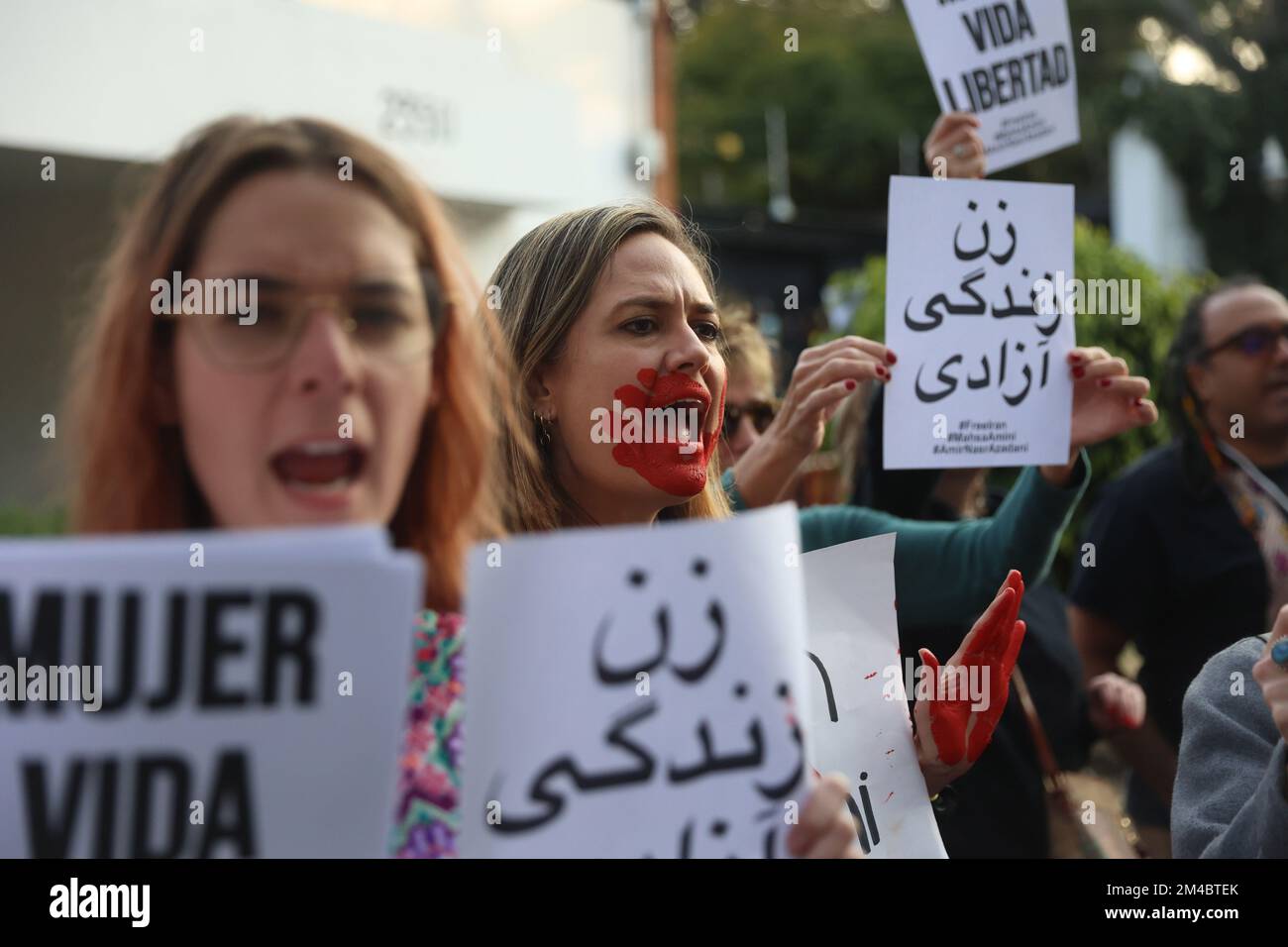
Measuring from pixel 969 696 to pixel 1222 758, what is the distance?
14.1 inches

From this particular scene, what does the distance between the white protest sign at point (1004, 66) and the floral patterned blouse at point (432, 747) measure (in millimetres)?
1861

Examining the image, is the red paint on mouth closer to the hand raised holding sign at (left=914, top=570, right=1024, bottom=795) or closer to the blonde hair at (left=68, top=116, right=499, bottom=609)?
the hand raised holding sign at (left=914, top=570, right=1024, bottom=795)

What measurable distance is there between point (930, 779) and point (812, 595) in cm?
30

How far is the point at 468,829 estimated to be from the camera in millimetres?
1204

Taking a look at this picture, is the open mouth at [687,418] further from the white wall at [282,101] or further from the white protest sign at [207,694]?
the white wall at [282,101]

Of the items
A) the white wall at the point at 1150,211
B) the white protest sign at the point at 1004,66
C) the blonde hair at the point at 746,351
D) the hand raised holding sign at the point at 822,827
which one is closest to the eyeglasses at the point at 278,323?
the hand raised holding sign at the point at 822,827

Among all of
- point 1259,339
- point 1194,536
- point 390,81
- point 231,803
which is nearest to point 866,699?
point 231,803

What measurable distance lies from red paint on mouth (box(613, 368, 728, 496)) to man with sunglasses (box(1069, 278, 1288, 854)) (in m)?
1.77

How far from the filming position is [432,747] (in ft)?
4.12

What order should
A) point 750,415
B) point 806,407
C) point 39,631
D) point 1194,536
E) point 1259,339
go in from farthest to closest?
point 1259,339 → point 1194,536 → point 750,415 → point 806,407 → point 39,631

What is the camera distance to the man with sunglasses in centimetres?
331

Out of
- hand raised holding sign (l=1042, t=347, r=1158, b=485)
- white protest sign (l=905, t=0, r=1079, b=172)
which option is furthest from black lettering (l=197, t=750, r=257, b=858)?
white protest sign (l=905, t=0, r=1079, b=172)

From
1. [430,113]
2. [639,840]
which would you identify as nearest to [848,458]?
[639,840]

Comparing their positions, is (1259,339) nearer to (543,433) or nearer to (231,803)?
(543,433)
